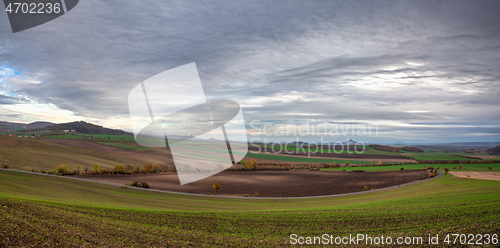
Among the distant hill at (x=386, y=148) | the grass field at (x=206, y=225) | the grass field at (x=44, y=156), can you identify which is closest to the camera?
the grass field at (x=206, y=225)

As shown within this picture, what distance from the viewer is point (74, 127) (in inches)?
5965

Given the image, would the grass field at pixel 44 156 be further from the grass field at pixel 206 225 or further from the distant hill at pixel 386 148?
the distant hill at pixel 386 148

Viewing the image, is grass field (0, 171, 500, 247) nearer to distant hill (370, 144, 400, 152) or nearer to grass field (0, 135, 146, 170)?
grass field (0, 135, 146, 170)

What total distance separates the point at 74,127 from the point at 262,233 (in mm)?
175303

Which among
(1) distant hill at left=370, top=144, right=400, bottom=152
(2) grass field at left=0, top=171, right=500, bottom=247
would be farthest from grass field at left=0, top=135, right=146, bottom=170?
(1) distant hill at left=370, top=144, right=400, bottom=152

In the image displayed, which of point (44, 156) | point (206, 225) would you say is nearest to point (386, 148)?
point (44, 156)

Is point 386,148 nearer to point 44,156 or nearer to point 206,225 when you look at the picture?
point 44,156

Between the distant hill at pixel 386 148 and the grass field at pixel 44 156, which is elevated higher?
the grass field at pixel 44 156

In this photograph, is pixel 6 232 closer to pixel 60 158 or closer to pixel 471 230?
pixel 471 230

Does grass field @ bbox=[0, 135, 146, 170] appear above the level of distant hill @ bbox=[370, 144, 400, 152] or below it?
above

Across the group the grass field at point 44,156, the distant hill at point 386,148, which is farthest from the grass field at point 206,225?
the distant hill at point 386,148

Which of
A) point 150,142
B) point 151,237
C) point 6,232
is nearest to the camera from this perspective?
point 6,232

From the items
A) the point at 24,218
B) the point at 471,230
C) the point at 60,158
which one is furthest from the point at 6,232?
the point at 60,158

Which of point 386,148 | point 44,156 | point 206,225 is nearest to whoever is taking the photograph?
point 206,225
